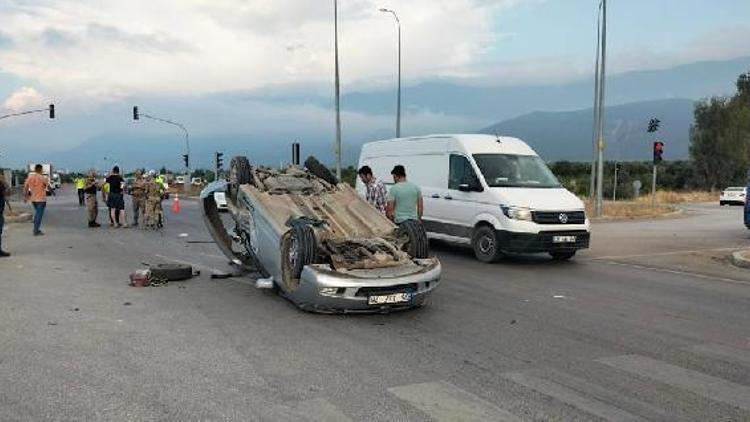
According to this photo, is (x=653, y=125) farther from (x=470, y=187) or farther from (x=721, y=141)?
(x=721, y=141)

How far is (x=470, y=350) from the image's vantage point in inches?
245

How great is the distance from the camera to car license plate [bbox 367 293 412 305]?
7.30 m

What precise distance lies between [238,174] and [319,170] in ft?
4.51

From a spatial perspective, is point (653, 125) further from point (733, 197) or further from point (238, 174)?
point (238, 174)

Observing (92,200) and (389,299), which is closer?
(389,299)

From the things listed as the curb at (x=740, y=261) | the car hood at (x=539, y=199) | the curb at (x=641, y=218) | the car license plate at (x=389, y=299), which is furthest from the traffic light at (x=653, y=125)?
the car license plate at (x=389, y=299)

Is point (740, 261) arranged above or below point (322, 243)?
below

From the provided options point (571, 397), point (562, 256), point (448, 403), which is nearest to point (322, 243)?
point (448, 403)

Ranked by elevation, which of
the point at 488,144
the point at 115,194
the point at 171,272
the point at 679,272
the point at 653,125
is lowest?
the point at 679,272

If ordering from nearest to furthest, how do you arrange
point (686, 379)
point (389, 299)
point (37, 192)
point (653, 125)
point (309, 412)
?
point (309, 412) → point (686, 379) → point (389, 299) → point (37, 192) → point (653, 125)

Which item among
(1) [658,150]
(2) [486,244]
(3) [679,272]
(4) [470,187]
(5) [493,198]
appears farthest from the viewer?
(1) [658,150]

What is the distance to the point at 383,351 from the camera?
615cm

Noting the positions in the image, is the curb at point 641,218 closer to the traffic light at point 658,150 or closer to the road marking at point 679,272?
the traffic light at point 658,150

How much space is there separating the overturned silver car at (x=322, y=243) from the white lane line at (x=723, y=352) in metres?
2.76
